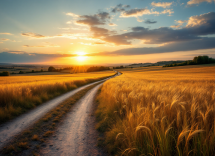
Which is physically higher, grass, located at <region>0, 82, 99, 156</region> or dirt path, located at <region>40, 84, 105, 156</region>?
grass, located at <region>0, 82, 99, 156</region>

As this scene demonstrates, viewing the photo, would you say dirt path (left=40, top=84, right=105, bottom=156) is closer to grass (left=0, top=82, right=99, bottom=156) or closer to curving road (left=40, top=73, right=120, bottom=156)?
curving road (left=40, top=73, right=120, bottom=156)

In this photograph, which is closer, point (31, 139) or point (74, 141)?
point (74, 141)

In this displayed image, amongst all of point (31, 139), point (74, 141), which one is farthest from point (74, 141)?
point (31, 139)

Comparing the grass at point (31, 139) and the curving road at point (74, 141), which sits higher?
the grass at point (31, 139)

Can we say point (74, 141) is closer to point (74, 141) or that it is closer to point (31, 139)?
point (74, 141)

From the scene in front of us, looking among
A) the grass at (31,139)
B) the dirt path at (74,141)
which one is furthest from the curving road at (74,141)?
the grass at (31,139)

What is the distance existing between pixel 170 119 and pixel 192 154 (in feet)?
3.98

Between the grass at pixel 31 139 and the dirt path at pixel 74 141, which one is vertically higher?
the grass at pixel 31 139

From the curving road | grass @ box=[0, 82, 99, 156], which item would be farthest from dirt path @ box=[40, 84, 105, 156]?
grass @ box=[0, 82, 99, 156]

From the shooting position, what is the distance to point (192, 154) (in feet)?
9.00

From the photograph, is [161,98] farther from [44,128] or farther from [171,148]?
[44,128]

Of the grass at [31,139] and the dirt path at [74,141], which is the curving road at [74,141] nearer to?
the dirt path at [74,141]

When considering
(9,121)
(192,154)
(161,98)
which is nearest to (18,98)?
(9,121)

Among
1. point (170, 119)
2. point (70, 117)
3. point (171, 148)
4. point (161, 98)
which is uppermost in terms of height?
point (161, 98)
